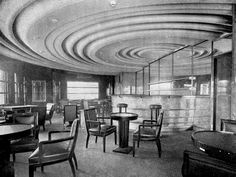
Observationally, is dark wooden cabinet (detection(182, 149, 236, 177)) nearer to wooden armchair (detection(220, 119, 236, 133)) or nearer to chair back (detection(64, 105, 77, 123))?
wooden armchair (detection(220, 119, 236, 133))

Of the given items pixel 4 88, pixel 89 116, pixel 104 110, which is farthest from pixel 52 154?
pixel 104 110

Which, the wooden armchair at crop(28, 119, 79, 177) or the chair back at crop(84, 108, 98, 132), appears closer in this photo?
the wooden armchair at crop(28, 119, 79, 177)

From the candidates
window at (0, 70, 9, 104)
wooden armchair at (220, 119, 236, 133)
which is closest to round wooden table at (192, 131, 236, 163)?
wooden armchair at (220, 119, 236, 133)

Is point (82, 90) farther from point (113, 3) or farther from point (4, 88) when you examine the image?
point (113, 3)

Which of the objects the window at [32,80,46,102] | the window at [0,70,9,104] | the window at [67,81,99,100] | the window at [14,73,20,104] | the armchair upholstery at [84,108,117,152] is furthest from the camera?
the window at [67,81,99,100]

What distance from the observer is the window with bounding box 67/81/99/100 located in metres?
12.2

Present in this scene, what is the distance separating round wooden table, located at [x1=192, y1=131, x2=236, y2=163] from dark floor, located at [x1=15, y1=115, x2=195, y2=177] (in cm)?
102

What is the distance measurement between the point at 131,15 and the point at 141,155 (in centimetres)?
299

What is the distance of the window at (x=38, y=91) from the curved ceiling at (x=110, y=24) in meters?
3.43

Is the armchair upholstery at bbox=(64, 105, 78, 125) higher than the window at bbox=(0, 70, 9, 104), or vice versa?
the window at bbox=(0, 70, 9, 104)

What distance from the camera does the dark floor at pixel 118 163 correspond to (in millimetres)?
2764

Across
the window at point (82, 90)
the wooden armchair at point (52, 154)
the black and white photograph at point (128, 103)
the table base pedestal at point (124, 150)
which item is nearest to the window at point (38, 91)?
the black and white photograph at point (128, 103)

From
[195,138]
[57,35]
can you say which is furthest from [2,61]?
[195,138]

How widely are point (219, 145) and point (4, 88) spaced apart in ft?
25.9
